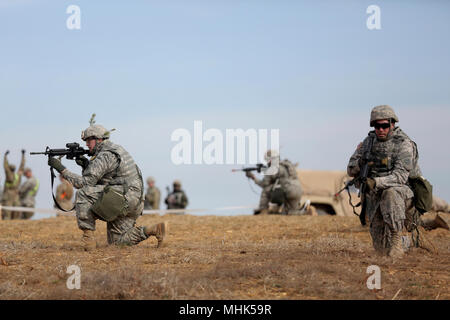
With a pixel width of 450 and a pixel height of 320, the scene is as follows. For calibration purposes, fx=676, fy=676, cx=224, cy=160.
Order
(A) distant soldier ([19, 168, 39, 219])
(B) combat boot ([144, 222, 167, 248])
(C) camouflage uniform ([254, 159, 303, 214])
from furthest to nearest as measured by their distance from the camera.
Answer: (A) distant soldier ([19, 168, 39, 219])
(C) camouflage uniform ([254, 159, 303, 214])
(B) combat boot ([144, 222, 167, 248])

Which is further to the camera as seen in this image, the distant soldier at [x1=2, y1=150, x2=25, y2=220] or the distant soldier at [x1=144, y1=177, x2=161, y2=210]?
the distant soldier at [x1=144, y1=177, x2=161, y2=210]

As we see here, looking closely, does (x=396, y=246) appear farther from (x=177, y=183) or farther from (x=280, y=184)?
(x=177, y=183)

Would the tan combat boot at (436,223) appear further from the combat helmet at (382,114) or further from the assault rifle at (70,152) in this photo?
the assault rifle at (70,152)

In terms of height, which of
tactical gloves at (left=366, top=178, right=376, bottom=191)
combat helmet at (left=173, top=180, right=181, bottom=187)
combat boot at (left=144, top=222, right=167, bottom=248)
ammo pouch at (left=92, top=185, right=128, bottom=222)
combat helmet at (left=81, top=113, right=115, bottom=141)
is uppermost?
combat helmet at (left=81, top=113, right=115, bottom=141)

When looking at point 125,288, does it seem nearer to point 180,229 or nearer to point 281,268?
point 281,268

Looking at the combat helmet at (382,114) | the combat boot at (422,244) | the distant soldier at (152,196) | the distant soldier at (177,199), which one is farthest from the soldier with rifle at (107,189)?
the distant soldier at (152,196)

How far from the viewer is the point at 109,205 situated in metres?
9.80

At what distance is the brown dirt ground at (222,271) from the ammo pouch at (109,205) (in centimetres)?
53

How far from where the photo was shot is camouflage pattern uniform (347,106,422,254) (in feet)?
29.8

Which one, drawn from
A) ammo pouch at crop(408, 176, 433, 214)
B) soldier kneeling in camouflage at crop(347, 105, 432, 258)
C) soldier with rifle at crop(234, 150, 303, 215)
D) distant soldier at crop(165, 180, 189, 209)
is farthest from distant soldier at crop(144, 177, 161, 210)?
ammo pouch at crop(408, 176, 433, 214)

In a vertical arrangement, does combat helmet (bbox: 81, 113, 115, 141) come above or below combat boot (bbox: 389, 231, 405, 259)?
above

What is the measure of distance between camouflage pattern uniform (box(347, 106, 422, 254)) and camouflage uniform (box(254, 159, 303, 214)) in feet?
35.1

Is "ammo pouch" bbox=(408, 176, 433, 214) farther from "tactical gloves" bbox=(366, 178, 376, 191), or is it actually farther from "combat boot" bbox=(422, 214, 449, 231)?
"combat boot" bbox=(422, 214, 449, 231)

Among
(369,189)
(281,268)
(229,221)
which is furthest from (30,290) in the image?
(229,221)
